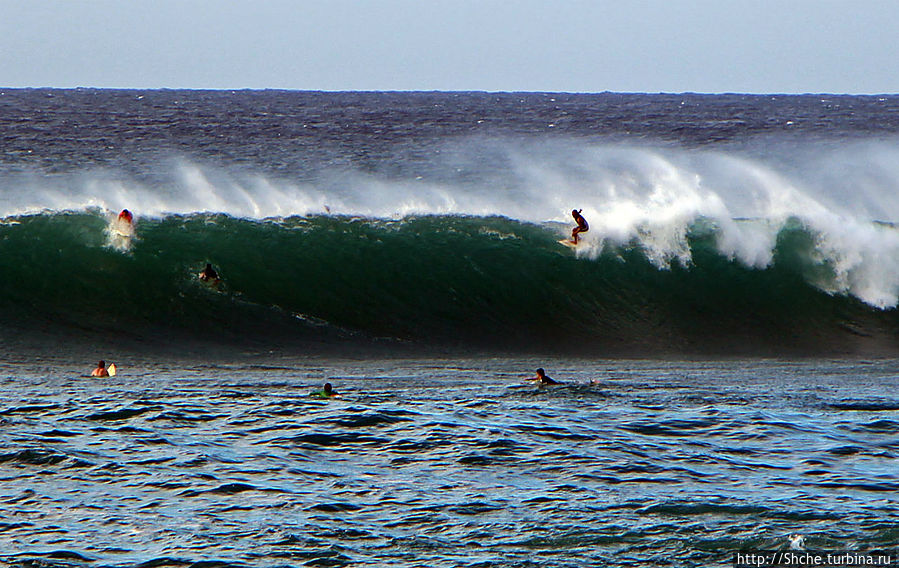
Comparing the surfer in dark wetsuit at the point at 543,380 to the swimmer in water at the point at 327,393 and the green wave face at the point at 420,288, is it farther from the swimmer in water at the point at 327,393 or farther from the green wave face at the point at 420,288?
the green wave face at the point at 420,288

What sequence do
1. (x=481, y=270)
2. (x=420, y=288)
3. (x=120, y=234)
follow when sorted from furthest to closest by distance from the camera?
(x=120, y=234)
(x=481, y=270)
(x=420, y=288)

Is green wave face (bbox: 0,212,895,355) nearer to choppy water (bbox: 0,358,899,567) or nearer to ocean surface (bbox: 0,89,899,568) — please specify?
ocean surface (bbox: 0,89,899,568)

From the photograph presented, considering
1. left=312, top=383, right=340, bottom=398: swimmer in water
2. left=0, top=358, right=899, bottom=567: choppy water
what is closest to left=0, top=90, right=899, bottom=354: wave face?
left=0, top=358, right=899, bottom=567: choppy water

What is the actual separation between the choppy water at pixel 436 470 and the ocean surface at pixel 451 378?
36mm

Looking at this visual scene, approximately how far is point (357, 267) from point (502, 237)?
9.29 ft

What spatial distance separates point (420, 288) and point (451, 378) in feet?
15.2

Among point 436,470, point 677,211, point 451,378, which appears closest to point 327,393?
point 451,378

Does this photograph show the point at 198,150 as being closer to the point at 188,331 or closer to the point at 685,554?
the point at 188,331

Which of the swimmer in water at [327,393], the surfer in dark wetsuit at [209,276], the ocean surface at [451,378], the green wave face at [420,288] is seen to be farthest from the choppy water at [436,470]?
the surfer in dark wetsuit at [209,276]

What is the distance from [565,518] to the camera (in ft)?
25.7

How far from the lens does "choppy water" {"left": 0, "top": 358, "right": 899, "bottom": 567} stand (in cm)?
733

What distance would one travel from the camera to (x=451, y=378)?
13.6 metres

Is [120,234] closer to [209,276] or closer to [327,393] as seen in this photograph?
[209,276]

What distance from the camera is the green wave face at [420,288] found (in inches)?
653
